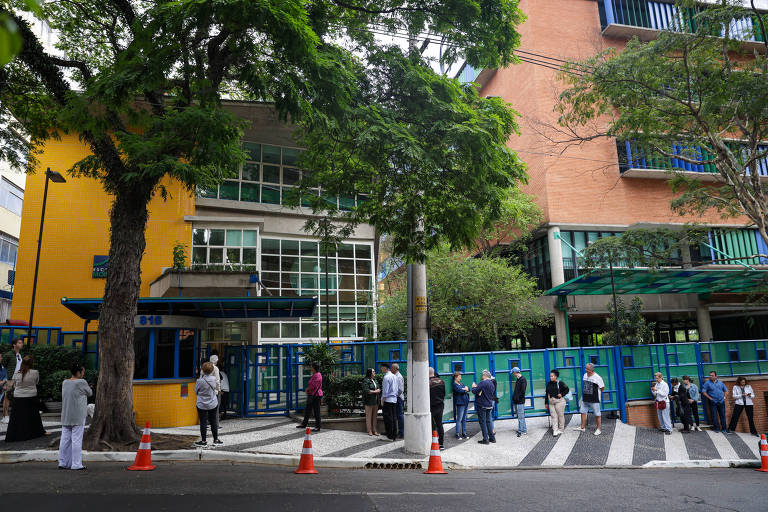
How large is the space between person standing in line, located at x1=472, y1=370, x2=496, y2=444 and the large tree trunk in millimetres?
7410

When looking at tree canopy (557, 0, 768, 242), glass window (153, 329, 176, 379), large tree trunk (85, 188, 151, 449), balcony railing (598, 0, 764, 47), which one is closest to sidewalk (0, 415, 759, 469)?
large tree trunk (85, 188, 151, 449)

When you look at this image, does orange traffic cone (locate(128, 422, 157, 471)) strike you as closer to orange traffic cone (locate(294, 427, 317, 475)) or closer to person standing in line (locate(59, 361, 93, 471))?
person standing in line (locate(59, 361, 93, 471))

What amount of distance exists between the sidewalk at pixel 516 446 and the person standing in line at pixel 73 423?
166 cm

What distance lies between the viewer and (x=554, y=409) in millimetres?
13344

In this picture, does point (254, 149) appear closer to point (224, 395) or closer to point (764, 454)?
point (224, 395)

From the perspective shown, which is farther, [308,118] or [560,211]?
[560,211]

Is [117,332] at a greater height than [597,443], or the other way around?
[117,332]

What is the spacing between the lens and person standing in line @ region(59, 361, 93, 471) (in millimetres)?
8219

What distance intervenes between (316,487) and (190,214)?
16.7 m

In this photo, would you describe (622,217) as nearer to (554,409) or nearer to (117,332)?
(554,409)

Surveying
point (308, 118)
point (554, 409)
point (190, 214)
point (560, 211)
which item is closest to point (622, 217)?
point (560, 211)

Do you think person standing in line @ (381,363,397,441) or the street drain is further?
person standing in line @ (381,363,397,441)

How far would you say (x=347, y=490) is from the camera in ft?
23.5

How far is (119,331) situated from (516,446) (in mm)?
8961
